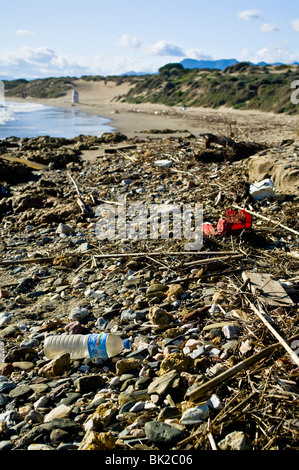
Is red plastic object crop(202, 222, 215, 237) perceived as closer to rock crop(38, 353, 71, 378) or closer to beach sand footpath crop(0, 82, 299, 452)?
beach sand footpath crop(0, 82, 299, 452)

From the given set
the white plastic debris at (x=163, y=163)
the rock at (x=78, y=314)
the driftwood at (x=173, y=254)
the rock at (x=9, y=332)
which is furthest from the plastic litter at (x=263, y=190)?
the rock at (x=9, y=332)

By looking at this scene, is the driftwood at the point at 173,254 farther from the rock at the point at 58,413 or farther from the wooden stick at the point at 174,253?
the rock at the point at 58,413

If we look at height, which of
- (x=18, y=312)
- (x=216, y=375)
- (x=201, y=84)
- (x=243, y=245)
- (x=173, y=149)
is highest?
(x=201, y=84)

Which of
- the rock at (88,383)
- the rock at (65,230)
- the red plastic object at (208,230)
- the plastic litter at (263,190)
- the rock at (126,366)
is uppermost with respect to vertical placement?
the plastic litter at (263,190)

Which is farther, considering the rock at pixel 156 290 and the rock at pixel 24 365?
the rock at pixel 156 290

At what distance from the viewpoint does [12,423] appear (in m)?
2.14

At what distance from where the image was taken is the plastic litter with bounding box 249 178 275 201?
17.0ft

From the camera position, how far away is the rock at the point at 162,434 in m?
1.79

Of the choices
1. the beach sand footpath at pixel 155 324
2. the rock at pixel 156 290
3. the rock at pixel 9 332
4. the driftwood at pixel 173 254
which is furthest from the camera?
the driftwood at pixel 173 254

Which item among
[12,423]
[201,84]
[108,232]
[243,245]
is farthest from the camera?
[201,84]

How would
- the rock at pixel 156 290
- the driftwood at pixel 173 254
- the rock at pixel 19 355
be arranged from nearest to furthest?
the rock at pixel 19 355 → the rock at pixel 156 290 → the driftwood at pixel 173 254
